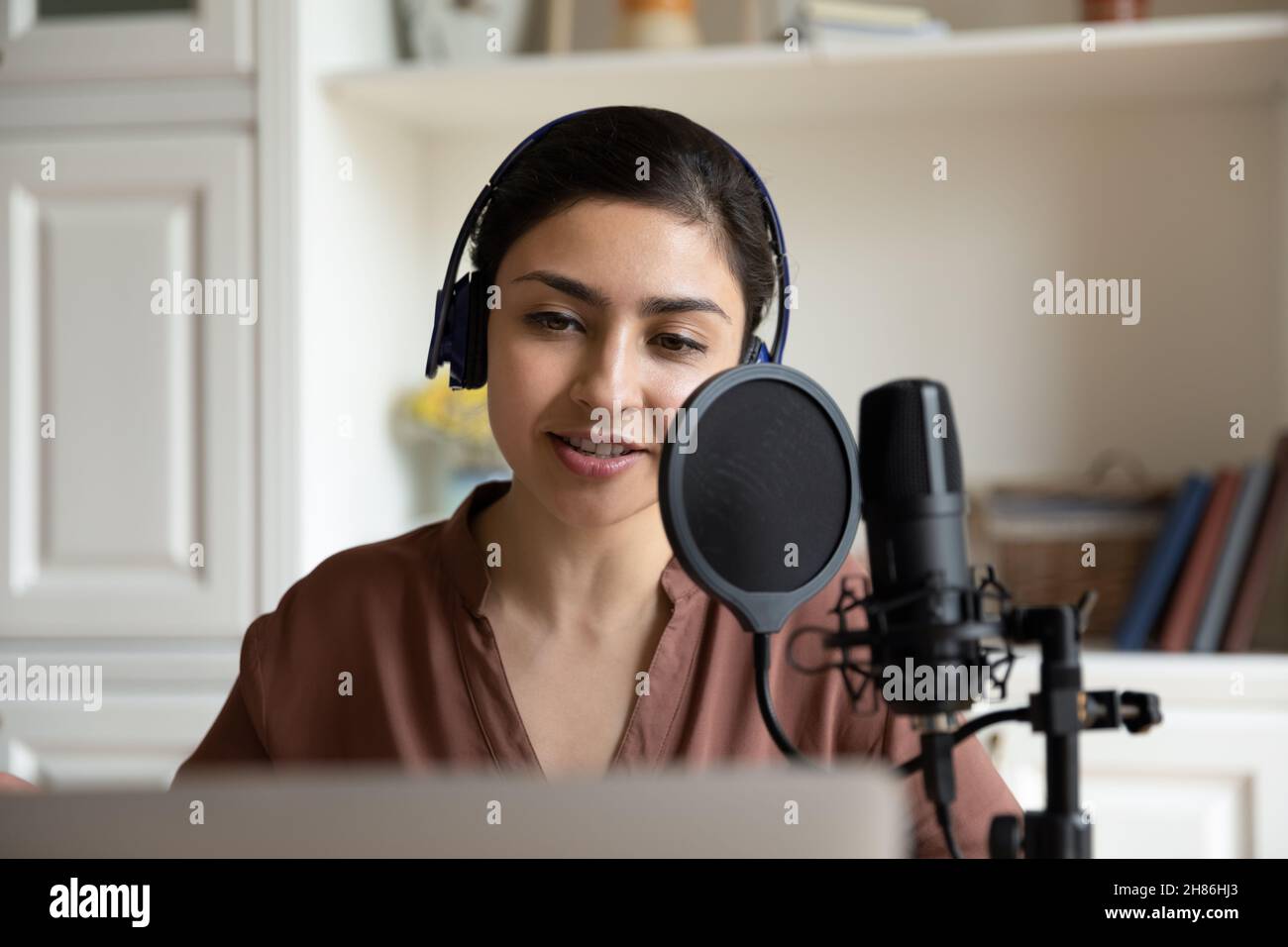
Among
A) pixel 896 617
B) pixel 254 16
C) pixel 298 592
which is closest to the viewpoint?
pixel 896 617

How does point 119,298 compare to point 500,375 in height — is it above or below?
above

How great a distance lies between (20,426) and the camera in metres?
1.99

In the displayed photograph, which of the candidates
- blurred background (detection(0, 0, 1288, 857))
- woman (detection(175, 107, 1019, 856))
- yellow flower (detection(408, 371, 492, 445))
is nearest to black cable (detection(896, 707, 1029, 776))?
woman (detection(175, 107, 1019, 856))

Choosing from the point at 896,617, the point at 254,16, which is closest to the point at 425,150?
the point at 254,16

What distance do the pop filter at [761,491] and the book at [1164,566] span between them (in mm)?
1528

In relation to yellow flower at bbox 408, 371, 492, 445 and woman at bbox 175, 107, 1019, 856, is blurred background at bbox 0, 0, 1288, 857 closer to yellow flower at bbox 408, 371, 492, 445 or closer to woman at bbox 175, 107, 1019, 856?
yellow flower at bbox 408, 371, 492, 445

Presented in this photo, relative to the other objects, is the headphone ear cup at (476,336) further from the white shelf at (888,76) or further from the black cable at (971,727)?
the white shelf at (888,76)

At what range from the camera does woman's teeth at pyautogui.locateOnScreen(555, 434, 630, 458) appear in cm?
97

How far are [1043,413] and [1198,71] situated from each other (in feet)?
1.90

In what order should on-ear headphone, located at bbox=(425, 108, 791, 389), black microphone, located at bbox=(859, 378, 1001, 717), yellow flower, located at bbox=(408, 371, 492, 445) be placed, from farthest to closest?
yellow flower, located at bbox=(408, 371, 492, 445) → on-ear headphone, located at bbox=(425, 108, 791, 389) → black microphone, located at bbox=(859, 378, 1001, 717)

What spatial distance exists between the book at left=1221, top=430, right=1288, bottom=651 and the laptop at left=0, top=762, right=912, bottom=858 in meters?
1.68

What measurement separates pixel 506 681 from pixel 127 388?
118 centimetres

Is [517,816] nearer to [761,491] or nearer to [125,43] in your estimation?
[761,491]

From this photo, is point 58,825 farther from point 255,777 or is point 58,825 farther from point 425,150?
point 425,150
